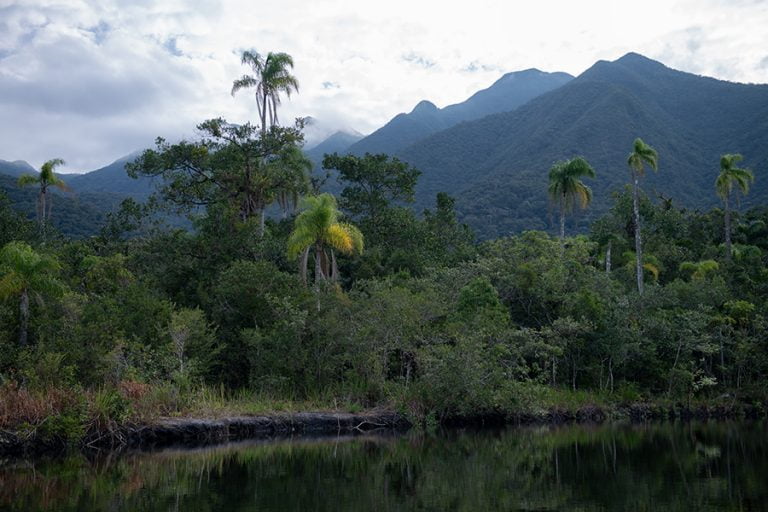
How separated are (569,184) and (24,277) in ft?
105

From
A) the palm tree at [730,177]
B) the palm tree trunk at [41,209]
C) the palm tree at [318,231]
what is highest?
the palm tree at [730,177]

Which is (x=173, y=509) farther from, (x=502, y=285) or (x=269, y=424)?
(x=502, y=285)

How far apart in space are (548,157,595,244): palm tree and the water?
23.6 metres

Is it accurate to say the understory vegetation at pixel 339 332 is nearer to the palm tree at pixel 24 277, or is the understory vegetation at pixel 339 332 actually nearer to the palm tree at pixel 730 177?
the palm tree at pixel 24 277

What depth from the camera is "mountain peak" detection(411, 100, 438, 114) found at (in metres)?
147

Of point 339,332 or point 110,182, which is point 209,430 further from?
point 110,182

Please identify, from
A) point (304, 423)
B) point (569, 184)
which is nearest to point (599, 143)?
point (569, 184)

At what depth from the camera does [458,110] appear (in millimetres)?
153250

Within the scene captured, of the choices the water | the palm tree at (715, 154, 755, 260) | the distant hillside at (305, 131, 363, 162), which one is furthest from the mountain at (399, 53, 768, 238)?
the water

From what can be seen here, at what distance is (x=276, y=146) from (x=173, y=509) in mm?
23616

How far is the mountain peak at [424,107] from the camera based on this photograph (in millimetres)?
146700

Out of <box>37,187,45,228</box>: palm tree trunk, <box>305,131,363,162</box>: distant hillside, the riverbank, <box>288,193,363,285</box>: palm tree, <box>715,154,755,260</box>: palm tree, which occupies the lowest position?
the riverbank

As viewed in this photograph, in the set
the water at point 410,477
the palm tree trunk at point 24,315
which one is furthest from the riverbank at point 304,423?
the palm tree trunk at point 24,315

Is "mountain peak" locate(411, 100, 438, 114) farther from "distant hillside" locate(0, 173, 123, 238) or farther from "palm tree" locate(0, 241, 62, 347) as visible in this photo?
"palm tree" locate(0, 241, 62, 347)
